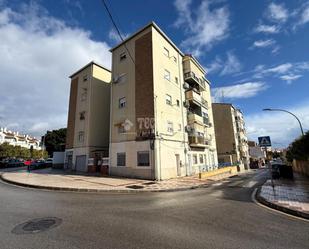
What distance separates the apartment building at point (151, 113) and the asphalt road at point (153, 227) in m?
10.6

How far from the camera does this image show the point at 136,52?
2234 cm

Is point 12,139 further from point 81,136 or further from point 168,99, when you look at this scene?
point 168,99

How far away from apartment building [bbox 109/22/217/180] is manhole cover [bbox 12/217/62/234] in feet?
40.2

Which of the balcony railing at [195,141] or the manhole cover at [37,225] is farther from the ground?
the balcony railing at [195,141]

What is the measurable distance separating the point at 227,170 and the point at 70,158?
22.8 metres

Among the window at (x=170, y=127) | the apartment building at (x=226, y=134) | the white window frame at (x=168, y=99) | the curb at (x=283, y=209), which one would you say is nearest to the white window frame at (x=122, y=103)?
the white window frame at (x=168, y=99)

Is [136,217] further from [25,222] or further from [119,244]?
[25,222]

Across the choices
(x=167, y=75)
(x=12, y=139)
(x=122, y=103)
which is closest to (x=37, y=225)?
(x=122, y=103)

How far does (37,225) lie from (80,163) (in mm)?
21469

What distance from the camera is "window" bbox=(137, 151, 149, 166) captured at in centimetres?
1852

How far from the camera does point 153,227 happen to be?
17.6 ft

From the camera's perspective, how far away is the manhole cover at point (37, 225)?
5004mm

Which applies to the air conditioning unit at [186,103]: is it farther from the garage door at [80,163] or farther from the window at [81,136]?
the garage door at [80,163]

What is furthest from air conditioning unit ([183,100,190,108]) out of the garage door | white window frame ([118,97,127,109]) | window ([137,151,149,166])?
the garage door
